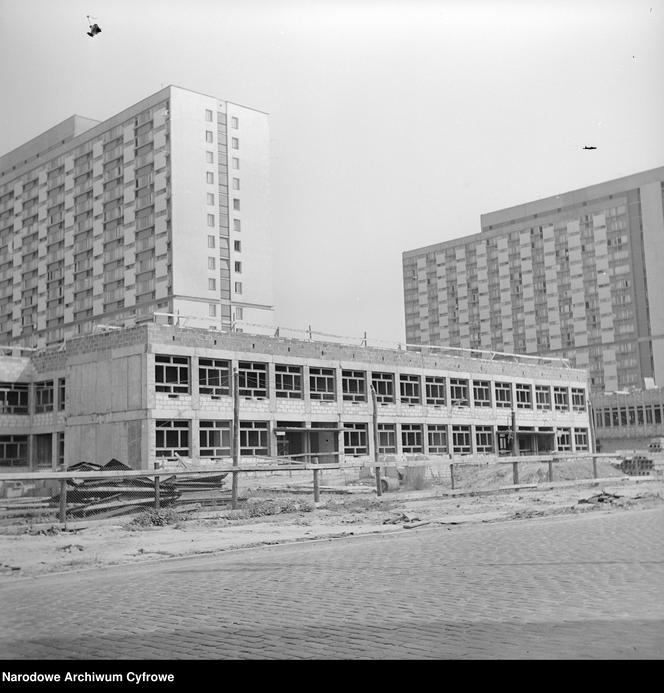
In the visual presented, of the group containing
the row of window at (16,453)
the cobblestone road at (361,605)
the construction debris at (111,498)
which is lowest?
the cobblestone road at (361,605)

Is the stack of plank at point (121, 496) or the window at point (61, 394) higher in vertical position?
the window at point (61, 394)

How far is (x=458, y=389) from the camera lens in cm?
6022

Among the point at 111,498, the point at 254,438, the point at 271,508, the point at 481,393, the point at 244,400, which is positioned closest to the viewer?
the point at 111,498

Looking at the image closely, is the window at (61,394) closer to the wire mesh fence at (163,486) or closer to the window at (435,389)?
the wire mesh fence at (163,486)

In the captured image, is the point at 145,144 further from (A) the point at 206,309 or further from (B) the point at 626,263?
(B) the point at 626,263

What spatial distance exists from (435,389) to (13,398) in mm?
26604

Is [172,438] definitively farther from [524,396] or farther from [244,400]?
[524,396]

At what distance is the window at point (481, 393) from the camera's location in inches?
2410

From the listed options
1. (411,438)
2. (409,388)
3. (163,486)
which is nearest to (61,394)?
(409,388)

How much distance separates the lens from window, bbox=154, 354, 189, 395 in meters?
43.7

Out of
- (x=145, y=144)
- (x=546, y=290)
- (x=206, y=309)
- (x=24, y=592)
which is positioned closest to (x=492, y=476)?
(x=24, y=592)

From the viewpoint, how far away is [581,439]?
232ft

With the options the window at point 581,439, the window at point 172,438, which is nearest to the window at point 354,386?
the window at point 172,438

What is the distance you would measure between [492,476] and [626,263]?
67.8 m
